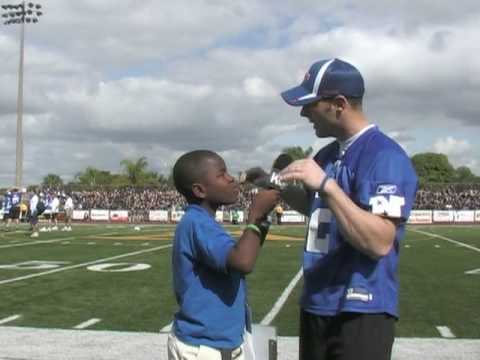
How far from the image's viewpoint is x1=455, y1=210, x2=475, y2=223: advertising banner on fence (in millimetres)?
45000

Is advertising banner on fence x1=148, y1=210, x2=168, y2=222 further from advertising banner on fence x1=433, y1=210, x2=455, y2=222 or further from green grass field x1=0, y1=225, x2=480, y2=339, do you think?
green grass field x1=0, y1=225, x2=480, y2=339

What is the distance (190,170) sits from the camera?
3.06 m

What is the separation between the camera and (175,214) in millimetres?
45688

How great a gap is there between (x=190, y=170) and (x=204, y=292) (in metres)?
0.52

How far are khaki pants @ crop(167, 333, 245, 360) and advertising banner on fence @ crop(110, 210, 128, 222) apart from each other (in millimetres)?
44416

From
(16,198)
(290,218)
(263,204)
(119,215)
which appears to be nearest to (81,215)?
(119,215)

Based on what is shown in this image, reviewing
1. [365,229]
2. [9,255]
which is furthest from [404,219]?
[9,255]

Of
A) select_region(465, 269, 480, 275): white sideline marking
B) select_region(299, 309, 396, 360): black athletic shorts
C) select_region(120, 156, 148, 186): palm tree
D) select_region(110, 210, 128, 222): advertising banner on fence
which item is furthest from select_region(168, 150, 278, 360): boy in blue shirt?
select_region(120, 156, 148, 186): palm tree

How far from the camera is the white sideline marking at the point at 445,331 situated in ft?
22.3

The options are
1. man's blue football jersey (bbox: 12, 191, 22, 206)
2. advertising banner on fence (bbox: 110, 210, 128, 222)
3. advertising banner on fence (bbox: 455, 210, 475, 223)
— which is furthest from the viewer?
advertising banner on fence (bbox: 110, 210, 128, 222)

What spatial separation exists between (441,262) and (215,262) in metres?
12.7

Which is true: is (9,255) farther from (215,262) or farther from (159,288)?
(215,262)

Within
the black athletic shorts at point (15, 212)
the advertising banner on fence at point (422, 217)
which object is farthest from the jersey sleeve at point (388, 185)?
the advertising banner on fence at point (422, 217)

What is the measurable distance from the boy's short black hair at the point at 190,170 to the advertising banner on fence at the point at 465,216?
145 ft
